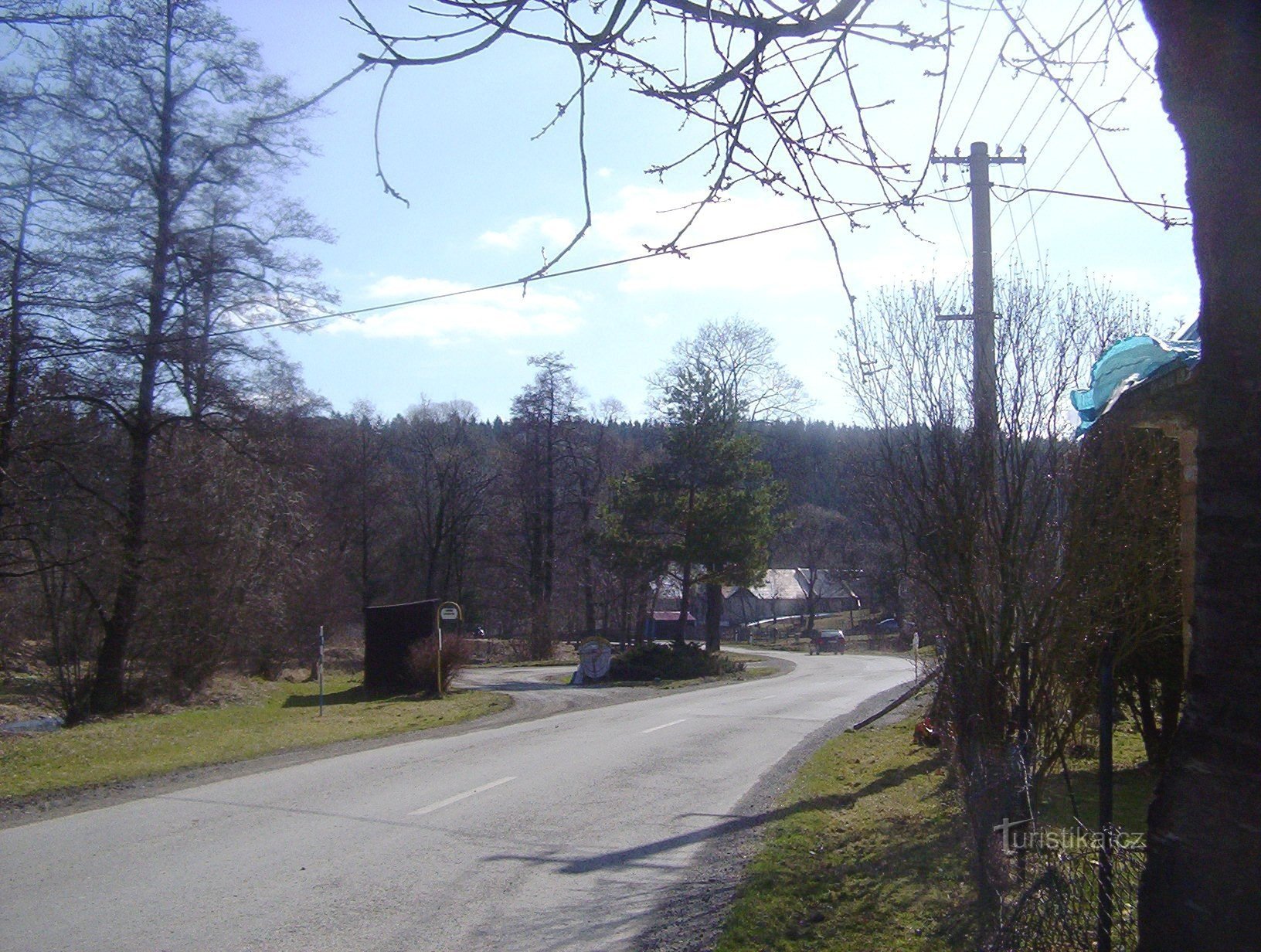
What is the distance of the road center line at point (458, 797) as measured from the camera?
388 inches

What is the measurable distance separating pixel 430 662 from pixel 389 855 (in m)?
19.5

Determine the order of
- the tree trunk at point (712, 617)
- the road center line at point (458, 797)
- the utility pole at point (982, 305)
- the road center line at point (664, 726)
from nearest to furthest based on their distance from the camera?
1. the utility pole at point (982, 305)
2. the road center line at point (458, 797)
3. the road center line at point (664, 726)
4. the tree trunk at point (712, 617)

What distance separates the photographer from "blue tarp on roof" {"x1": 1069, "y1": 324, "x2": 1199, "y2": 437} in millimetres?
7836

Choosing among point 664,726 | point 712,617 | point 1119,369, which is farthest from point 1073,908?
point 712,617

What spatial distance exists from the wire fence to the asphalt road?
2.36 meters

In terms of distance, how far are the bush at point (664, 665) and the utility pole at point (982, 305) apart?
26064 millimetres

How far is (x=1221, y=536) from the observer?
2695 millimetres

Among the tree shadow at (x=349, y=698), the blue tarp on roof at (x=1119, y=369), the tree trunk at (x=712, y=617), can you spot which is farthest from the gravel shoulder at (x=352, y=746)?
the blue tarp on roof at (x=1119, y=369)

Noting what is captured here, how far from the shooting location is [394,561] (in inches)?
2349

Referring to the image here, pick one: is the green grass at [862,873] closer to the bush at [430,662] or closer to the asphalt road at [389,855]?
the asphalt road at [389,855]

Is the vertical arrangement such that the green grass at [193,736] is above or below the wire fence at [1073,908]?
below

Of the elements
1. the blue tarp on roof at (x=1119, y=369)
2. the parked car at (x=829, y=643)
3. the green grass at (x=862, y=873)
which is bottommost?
the parked car at (x=829, y=643)

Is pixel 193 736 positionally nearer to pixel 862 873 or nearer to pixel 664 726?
pixel 664 726

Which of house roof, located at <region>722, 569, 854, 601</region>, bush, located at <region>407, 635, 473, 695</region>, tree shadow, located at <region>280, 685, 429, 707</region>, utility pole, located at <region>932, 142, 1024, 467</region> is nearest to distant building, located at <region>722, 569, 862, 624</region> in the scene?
house roof, located at <region>722, 569, 854, 601</region>
